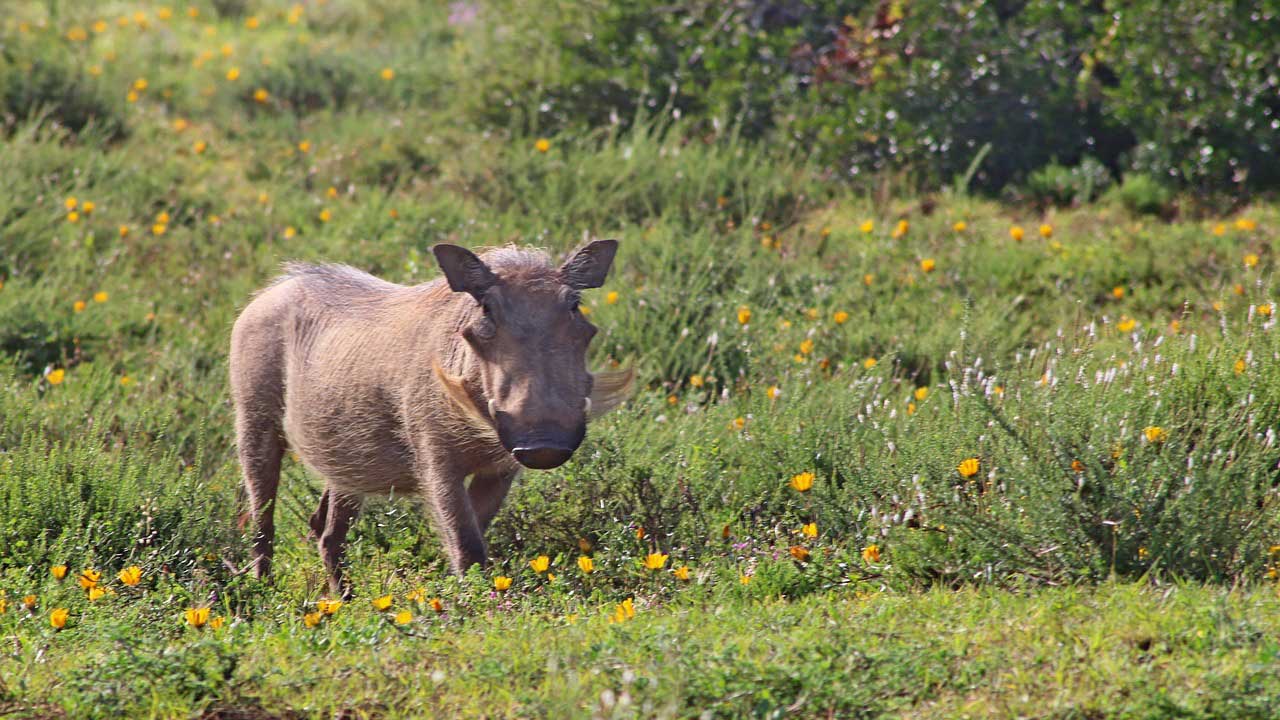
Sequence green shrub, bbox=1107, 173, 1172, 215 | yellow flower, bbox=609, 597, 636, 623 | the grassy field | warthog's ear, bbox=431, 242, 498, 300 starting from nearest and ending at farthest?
the grassy field < yellow flower, bbox=609, 597, 636, 623 < warthog's ear, bbox=431, 242, 498, 300 < green shrub, bbox=1107, 173, 1172, 215

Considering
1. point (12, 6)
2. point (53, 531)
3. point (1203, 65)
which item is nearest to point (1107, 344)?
point (1203, 65)

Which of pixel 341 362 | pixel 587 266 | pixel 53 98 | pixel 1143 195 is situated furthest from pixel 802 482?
pixel 53 98

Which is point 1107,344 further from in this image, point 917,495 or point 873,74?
point 873,74

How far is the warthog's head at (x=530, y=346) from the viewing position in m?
3.59

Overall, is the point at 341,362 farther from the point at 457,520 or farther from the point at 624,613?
the point at 624,613

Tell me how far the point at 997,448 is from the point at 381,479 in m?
2.00

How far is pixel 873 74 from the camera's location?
7.91 m

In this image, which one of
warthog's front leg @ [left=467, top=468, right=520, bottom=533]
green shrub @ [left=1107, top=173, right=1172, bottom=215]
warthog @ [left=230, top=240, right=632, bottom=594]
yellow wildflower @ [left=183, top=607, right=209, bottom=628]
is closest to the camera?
yellow wildflower @ [left=183, top=607, right=209, bottom=628]

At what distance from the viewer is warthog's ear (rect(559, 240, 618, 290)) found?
13.3 feet

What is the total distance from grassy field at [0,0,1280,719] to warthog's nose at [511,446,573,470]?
0.43m

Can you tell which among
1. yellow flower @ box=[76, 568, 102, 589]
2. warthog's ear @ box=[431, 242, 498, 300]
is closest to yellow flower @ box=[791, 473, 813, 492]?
warthog's ear @ box=[431, 242, 498, 300]

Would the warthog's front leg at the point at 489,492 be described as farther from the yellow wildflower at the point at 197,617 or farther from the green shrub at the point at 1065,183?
the green shrub at the point at 1065,183

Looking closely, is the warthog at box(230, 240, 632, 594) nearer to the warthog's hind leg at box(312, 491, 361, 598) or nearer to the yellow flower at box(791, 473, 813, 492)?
the warthog's hind leg at box(312, 491, 361, 598)

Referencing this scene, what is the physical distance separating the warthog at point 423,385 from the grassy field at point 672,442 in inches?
8.4
